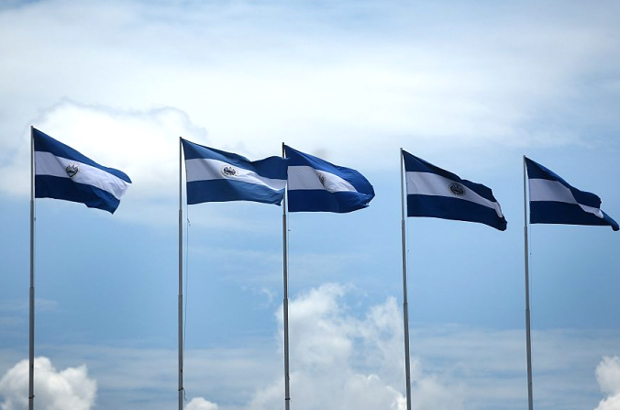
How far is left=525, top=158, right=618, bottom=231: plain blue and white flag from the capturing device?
58500 millimetres

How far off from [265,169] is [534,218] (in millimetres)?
13005

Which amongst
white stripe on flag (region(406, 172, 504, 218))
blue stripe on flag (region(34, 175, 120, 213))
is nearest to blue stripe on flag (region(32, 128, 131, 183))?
blue stripe on flag (region(34, 175, 120, 213))

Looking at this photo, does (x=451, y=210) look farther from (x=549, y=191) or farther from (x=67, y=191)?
(x=67, y=191)

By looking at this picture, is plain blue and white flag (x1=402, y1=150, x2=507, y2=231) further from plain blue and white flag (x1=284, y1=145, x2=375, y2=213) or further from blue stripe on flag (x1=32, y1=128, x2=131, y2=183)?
blue stripe on flag (x1=32, y1=128, x2=131, y2=183)

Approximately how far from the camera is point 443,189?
57.1m

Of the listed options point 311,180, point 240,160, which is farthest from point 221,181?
point 311,180

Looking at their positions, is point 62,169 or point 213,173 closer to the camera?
point 62,169

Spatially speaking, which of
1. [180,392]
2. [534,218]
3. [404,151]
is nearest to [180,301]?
[180,392]

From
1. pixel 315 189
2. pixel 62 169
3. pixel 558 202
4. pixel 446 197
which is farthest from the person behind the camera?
pixel 558 202

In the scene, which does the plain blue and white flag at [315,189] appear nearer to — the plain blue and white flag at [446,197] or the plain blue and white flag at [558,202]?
the plain blue and white flag at [446,197]

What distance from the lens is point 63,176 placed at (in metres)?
53.5

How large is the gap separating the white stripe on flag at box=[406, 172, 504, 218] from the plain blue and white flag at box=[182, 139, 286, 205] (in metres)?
6.41

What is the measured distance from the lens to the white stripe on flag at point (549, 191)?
192ft

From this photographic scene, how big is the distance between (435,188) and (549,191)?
5.61 m
